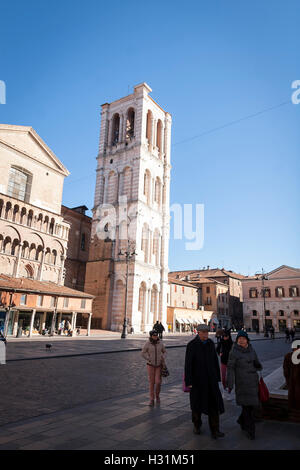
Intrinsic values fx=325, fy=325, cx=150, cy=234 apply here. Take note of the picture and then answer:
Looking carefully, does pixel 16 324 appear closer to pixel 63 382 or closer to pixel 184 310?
pixel 63 382

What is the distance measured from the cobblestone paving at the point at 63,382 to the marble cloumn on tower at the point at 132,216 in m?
25.0

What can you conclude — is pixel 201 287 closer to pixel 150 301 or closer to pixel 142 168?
pixel 150 301

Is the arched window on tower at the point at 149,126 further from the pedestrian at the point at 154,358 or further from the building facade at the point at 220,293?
the pedestrian at the point at 154,358

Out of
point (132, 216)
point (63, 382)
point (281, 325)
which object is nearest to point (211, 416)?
point (63, 382)

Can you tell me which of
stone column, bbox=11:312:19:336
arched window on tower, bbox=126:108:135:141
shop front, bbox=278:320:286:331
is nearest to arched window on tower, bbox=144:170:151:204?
arched window on tower, bbox=126:108:135:141

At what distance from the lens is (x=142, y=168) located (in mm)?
41844

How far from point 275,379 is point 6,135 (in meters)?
32.5

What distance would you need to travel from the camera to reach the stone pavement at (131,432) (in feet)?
14.0

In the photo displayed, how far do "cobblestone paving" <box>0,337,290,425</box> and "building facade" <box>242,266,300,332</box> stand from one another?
5314 centimetres

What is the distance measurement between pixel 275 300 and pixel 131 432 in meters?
64.1

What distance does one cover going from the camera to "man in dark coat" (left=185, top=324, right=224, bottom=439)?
15.7 feet

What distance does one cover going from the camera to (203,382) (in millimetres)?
4926
